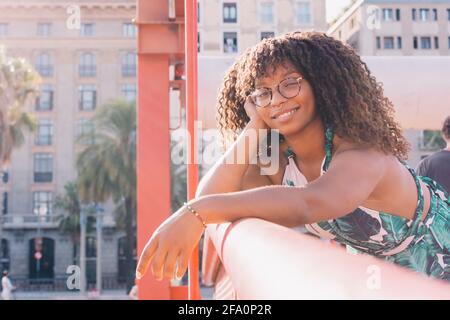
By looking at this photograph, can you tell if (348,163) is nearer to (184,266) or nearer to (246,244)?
(184,266)

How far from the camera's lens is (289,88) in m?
1.42

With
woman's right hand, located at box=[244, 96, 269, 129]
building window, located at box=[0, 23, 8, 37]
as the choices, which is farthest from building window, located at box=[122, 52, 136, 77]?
woman's right hand, located at box=[244, 96, 269, 129]

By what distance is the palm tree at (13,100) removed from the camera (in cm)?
2372

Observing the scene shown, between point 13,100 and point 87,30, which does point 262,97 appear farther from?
point 87,30

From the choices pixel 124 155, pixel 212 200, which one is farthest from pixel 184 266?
pixel 124 155

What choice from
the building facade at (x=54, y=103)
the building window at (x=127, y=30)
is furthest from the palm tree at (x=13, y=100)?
the building window at (x=127, y=30)

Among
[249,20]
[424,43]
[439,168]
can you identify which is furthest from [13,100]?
[439,168]

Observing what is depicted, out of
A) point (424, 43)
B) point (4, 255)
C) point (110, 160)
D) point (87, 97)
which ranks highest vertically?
point (424, 43)

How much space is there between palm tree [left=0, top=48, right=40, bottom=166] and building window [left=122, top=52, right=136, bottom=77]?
11.9 metres

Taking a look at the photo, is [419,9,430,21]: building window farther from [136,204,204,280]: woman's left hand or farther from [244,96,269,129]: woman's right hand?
[136,204,204,280]: woman's left hand

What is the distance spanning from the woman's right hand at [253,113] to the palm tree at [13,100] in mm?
Answer: 23203

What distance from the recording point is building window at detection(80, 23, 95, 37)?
3741cm

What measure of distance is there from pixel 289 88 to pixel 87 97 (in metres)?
36.6
